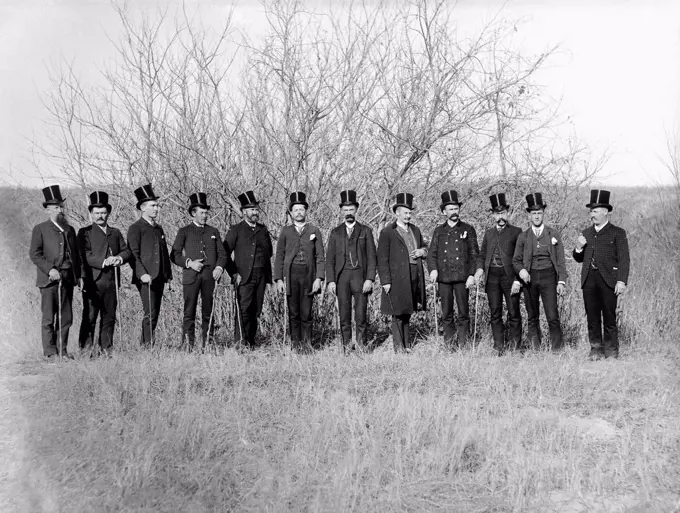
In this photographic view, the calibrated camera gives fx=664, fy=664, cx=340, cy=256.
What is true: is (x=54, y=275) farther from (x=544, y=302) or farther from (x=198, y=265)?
(x=544, y=302)

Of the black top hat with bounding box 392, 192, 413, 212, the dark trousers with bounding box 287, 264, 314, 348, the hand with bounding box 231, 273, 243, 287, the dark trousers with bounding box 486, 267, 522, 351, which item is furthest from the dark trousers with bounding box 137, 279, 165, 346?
the dark trousers with bounding box 486, 267, 522, 351

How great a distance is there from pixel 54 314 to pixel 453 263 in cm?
506

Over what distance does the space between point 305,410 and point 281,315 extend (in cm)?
449

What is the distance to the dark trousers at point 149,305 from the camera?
845 cm

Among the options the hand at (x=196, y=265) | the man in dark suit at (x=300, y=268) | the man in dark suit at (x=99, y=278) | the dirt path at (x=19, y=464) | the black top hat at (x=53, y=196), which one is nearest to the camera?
the dirt path at (x=19, y=464)

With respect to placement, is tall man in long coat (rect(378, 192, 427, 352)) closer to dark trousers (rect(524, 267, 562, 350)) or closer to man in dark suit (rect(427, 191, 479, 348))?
man in dark suit (rect(427, 191, 479, 348))

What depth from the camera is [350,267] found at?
28.7 feet

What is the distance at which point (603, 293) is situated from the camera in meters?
8.02

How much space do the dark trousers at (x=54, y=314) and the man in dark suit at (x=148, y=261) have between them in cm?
86

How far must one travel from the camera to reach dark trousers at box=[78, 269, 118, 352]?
8.35m

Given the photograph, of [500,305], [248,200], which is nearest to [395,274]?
[500,305]

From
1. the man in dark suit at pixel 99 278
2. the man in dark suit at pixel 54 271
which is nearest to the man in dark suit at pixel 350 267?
the man in dark suit at pixel 99 278

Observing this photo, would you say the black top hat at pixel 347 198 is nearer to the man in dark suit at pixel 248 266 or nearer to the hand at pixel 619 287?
the man in dark suit at pixel 248 266

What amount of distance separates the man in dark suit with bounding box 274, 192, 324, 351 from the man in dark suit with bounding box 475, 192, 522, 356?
2155 mm
